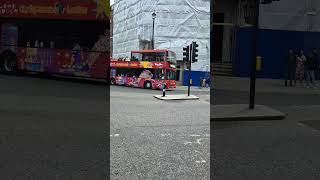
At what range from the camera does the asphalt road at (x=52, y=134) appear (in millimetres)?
6855

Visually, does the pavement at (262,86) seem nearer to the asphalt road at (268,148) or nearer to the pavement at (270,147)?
the pavement at (270,147)

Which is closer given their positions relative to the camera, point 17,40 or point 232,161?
point 232,161

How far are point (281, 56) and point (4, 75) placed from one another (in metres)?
15.9

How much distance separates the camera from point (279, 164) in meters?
7.58

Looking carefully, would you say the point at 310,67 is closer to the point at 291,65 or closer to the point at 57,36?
the point at 291,65

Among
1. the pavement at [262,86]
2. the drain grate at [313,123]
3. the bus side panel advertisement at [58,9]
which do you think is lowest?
the drain grate at [313,123]

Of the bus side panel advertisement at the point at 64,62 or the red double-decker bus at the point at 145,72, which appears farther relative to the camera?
the red double-decker bus at the point at 145,72

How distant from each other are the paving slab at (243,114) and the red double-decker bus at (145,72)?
18.1 meters

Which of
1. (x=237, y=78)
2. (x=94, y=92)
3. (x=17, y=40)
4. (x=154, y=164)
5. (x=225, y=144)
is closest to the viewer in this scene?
(x=154, y=164)

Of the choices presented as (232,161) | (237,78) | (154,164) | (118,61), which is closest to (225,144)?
(232,161)

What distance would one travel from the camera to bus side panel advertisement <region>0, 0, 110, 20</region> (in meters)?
21.7

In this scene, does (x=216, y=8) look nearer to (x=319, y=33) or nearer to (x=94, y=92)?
(x=319, y=33)

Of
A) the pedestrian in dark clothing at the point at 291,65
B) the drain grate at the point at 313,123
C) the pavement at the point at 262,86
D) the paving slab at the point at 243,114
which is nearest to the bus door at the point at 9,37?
the pavement at the point at 262,86

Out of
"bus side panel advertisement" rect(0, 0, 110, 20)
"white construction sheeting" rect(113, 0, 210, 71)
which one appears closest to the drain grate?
"bus side panel advertisement" rect(0, 0, 110, 20)
